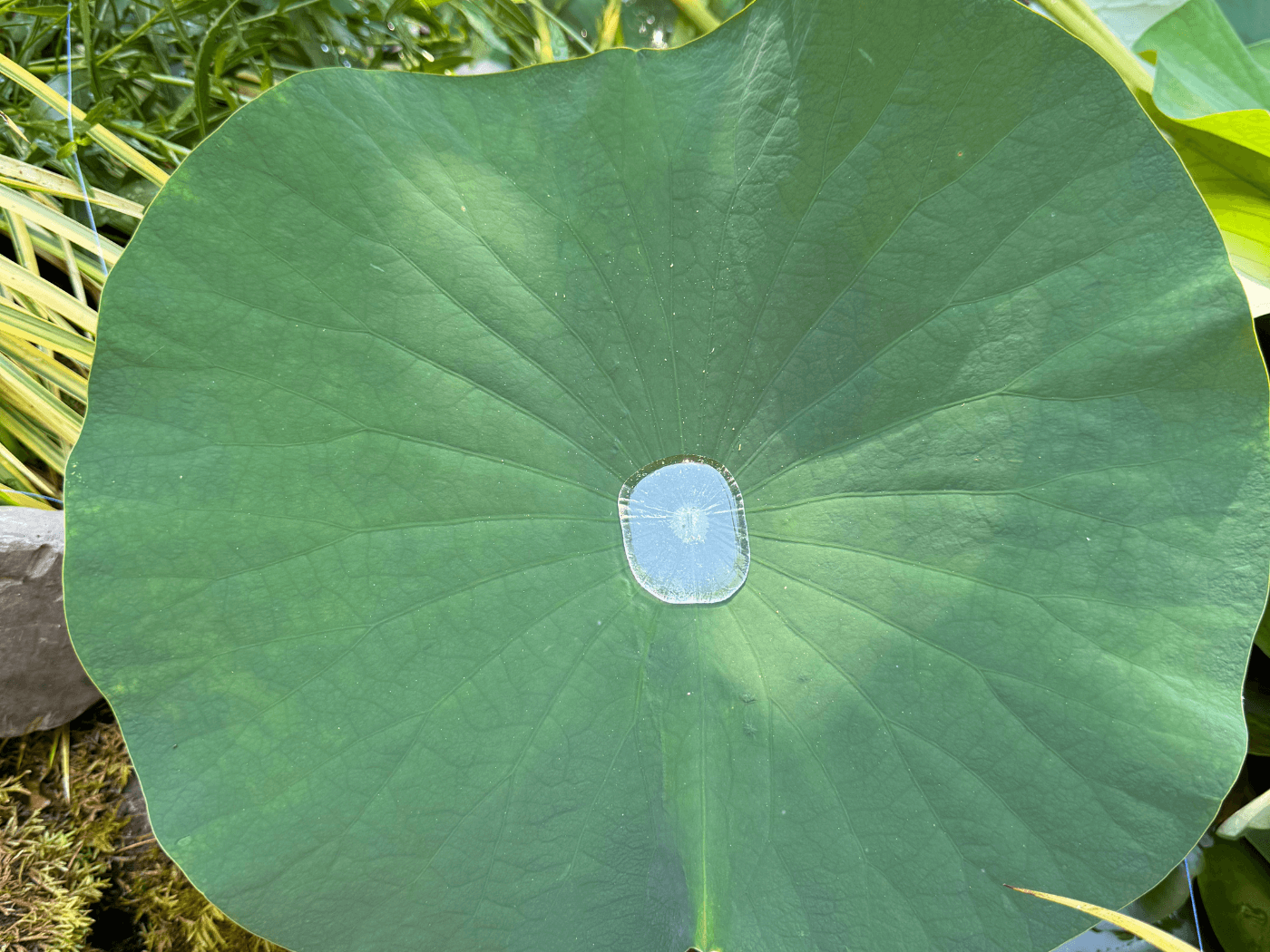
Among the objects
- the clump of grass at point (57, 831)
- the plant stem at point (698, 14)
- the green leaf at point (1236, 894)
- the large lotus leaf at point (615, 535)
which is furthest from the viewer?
the plant stem at point (698, 14)

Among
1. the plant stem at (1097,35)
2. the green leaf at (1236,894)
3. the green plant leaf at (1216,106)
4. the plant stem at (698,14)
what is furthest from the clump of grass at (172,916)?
the plant stem at (1097,35)

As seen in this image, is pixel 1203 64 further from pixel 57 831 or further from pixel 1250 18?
pixel 57 831

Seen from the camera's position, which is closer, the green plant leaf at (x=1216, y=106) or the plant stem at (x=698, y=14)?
the green plant leaf at (x=1216, y=106)

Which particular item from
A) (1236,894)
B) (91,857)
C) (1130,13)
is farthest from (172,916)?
(1130,13)

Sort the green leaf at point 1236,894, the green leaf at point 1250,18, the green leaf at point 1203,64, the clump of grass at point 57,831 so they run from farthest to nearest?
the green leaf at point 1250,18 → the green leaf at point 1203,64 → the green leaf at point 1236,894 → the clump of grass at point 57,831

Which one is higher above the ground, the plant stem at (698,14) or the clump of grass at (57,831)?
the plant stem at (698,14)

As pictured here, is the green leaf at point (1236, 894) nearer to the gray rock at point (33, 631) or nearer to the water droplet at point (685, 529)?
the water droplet at point (685, 529)

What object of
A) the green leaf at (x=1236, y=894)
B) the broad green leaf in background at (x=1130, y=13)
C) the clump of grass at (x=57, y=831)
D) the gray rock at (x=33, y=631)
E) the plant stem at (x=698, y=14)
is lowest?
the green leaf at (x=1236, y=894)
